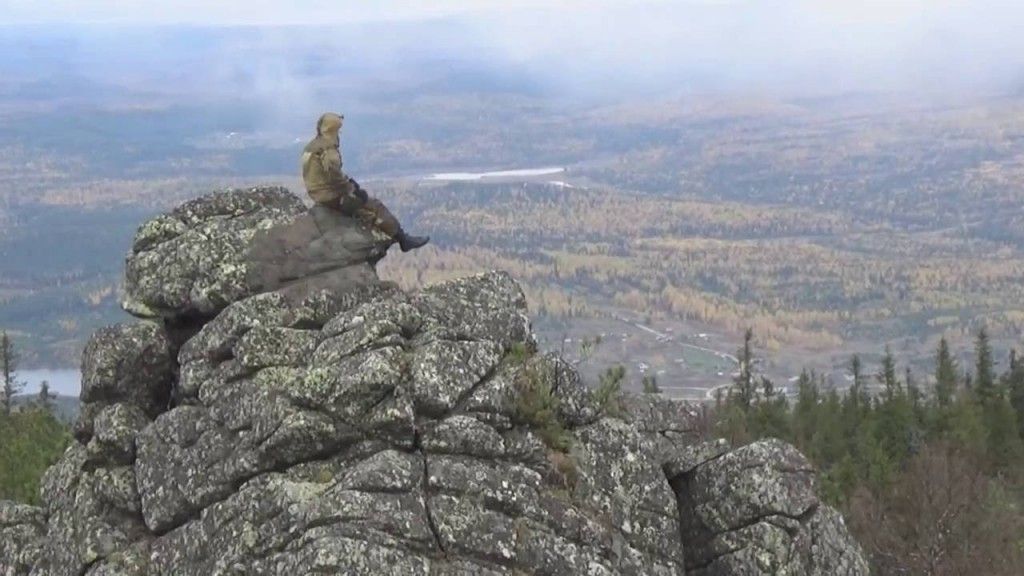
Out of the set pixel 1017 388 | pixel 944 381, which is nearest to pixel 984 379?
pixel 1017 388

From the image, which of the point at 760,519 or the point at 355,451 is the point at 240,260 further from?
the point at 760,519

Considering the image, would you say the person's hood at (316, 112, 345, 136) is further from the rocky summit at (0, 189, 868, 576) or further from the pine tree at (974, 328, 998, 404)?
the pine tree at (974, 328, 998, 404)

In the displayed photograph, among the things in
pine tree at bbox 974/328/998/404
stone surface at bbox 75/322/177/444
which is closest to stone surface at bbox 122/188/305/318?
stone surface at bbox 75/322/177/444

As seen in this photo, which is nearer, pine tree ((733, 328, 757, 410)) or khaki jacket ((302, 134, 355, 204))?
khaki jacket ((302, 134, 355, 204))

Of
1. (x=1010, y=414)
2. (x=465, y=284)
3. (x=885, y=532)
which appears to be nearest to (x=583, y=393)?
(x=465, y=284)

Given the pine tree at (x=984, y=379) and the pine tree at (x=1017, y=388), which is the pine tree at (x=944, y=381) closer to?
the pine tree at (x=984, y=379)

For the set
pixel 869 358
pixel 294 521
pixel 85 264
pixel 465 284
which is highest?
pixel 465 284

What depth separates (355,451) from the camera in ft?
60.1

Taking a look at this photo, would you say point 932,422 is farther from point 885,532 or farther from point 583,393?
point 583,393

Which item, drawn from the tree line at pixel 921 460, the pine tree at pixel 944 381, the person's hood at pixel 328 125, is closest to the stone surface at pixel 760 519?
the person's hood at pixel 328 125

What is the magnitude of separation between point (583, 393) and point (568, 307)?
171 m

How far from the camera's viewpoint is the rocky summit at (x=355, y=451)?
17.5 meters

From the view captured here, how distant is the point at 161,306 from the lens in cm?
2242

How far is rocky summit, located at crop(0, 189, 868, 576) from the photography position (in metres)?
17.5
